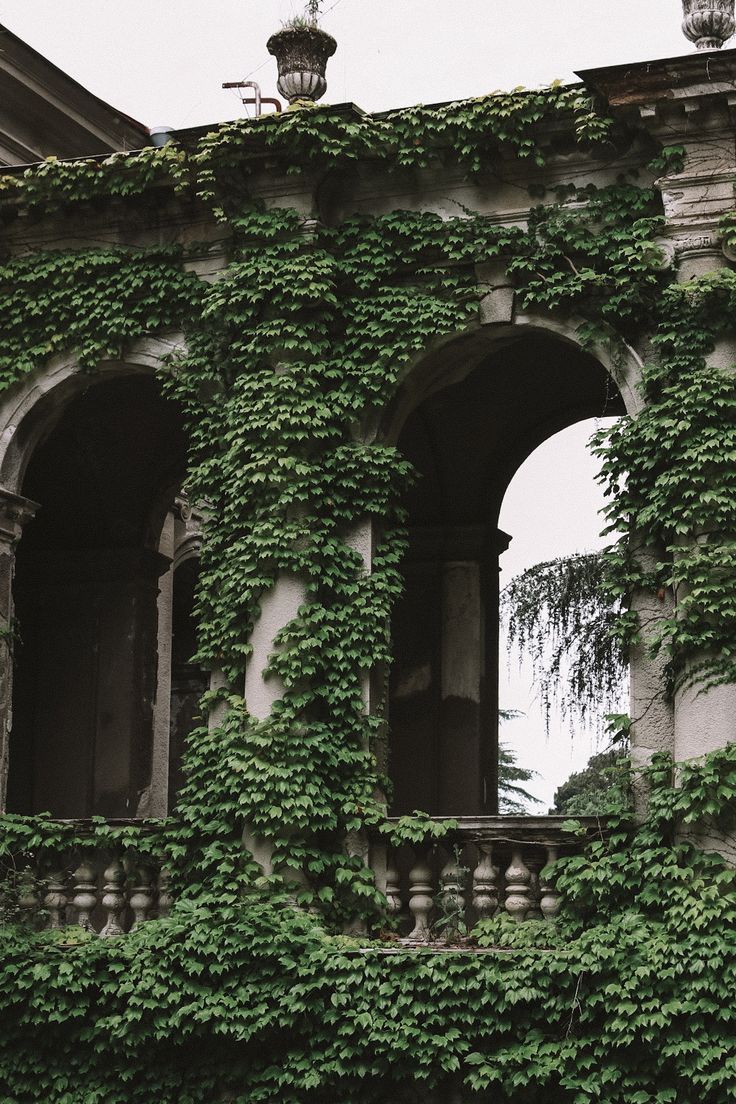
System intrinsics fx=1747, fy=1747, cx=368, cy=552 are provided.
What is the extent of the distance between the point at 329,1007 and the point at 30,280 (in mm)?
6869

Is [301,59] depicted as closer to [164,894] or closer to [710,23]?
[710,23]

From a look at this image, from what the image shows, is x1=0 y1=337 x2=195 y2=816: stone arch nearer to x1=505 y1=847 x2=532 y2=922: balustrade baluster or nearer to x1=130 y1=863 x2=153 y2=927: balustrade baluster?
x1=130 y1=863 x2=153 y2=927: balustrade baluster

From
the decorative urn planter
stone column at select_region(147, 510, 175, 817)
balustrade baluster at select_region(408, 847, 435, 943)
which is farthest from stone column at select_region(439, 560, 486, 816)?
the decorative urn planter

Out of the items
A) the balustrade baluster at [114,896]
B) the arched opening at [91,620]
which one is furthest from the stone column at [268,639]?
the arched opening at [91,620]

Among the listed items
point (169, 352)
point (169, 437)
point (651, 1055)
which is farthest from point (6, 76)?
point (651, 1055)

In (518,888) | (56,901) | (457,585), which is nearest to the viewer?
(518,888)

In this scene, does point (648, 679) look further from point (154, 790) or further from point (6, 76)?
point (6, 76)

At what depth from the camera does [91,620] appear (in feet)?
62.0

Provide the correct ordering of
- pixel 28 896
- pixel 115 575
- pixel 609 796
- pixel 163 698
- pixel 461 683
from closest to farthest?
1. pixel 609 796
2. pixel 28 896
3. pixel 461 683
4. pixel 115 575
5. pixel 163 698

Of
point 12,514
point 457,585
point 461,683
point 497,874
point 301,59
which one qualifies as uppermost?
point 301,59

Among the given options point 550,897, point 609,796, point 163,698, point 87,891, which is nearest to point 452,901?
point 550,897

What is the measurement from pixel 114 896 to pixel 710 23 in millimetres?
8444

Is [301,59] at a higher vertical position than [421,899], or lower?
higher

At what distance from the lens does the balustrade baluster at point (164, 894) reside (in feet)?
45.5
